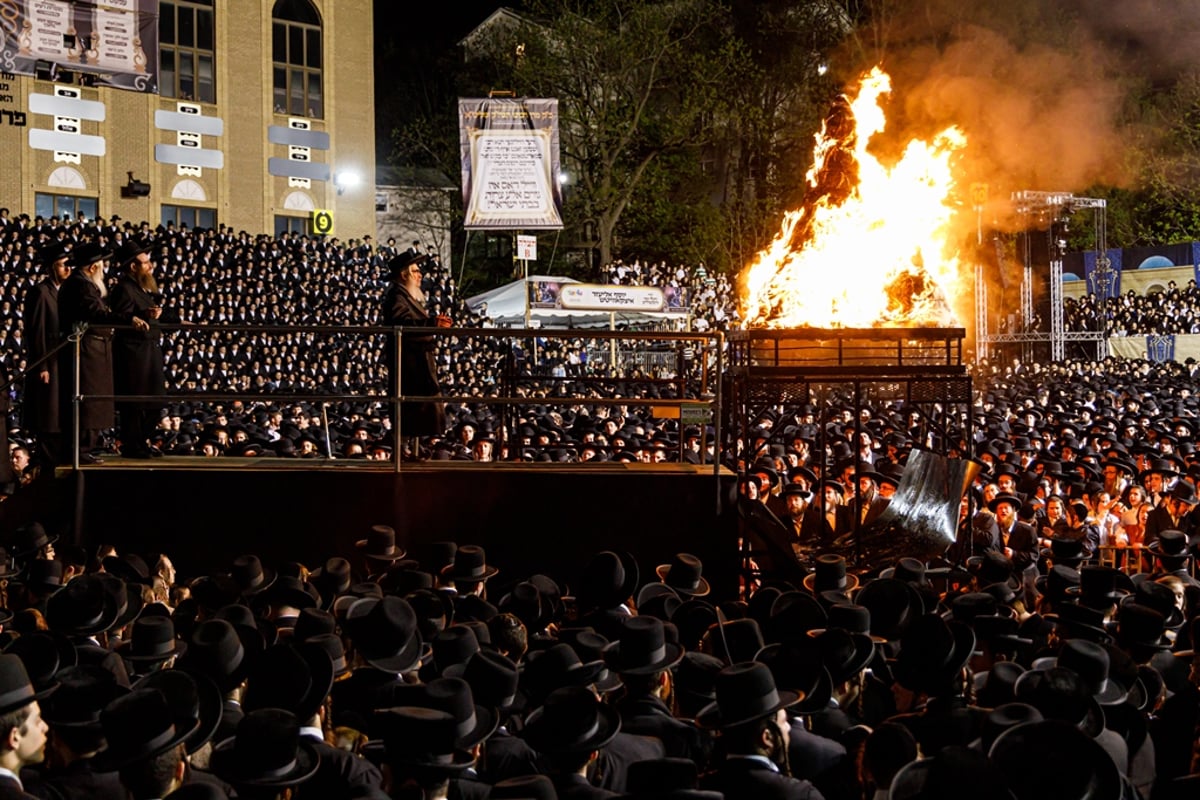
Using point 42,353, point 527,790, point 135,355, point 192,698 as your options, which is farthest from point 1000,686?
point 42,353

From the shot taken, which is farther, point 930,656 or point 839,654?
point 839,654

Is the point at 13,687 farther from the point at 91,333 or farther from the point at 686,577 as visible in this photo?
the point at 91,333

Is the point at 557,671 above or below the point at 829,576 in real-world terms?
above

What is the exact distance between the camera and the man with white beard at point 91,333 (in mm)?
8383

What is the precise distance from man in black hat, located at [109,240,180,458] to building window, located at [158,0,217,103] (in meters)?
31.9

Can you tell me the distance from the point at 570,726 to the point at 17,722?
1.73 m

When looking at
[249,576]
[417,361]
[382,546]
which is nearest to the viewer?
[249,576]

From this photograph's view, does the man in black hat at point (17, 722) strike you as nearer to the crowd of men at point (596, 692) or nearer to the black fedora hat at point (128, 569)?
the crowd of men at point (596, 692)

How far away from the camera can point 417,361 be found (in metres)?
9.04

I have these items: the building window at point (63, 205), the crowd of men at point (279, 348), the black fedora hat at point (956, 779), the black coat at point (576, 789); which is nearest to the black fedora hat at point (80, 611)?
the black coat at point (576, 789)

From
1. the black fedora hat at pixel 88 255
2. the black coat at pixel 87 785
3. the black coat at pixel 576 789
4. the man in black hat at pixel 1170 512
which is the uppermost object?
the black fedora hat at pixel 88 255

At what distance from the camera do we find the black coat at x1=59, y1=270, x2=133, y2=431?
8.39 m

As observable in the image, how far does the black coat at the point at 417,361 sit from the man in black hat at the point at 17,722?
16.5ft

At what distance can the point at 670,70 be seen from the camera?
161 feet
